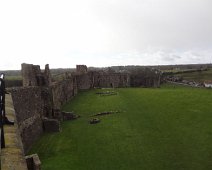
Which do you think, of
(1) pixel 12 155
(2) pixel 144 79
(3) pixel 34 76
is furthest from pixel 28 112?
(2) pixel 144 79

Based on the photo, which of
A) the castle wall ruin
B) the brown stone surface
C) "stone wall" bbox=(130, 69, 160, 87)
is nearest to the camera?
the brown stone surface

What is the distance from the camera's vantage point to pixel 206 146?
2295cm

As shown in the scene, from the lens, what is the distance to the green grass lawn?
20.3 metres

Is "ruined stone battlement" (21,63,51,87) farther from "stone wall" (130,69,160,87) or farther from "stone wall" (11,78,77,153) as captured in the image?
"stone wall" (130,69,160,87)

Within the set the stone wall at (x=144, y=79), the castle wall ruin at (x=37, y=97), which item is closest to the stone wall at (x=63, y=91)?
the castle wall ruin at (x=37, y=97)

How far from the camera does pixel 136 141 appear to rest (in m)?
24.7

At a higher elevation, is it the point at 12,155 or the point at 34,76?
the point at 34,76

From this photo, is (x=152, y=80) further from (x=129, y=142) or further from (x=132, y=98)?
(x=129, y=142)

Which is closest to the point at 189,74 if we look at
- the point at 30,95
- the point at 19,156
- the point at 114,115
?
the point at 114,115

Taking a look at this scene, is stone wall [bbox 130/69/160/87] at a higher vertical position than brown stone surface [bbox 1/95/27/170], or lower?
lower

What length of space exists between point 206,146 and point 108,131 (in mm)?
8399

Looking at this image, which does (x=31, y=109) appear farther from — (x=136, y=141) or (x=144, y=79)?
(x=144, y=79)

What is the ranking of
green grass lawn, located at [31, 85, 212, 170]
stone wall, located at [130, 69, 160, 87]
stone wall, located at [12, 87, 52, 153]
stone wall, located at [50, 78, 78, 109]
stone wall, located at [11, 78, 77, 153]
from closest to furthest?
green grass lawn, located at [31, 85, 212, 170] → stone wall, located at [12, 87, 52, 153] → stone wall, located at [11, 78, 77, 153] → stone wall, located at [50, 78, 78, 109] → stone wall, located at [130, 69, 160, 87]

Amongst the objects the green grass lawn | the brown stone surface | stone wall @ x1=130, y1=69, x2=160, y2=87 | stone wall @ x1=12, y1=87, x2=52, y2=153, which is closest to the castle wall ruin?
stone wall @ x1=12, y1=87, x2=52, y2=153
